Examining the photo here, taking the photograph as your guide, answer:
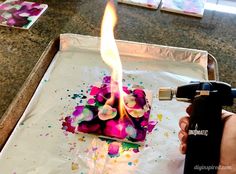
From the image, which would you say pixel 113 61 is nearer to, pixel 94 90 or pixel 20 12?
pixel 94 90

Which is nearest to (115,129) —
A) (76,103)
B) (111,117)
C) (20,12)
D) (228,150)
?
(111,117)

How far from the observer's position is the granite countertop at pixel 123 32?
3.13 feet

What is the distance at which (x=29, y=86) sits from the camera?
2.86ft

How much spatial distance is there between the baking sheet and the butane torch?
0.11 metres

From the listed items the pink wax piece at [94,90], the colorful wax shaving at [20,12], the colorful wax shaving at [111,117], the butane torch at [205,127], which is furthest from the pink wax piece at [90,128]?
the colorful wax shaving at [20,12]

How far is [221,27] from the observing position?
1.14 m

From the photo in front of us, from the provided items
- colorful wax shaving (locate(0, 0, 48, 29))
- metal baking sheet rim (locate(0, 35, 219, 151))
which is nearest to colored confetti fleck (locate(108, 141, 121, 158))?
metal baking sheet rim (locate(0, 35, 219, 151))

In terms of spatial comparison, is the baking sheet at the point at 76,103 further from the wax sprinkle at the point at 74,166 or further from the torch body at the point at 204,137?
the torch body at the point at 204,137

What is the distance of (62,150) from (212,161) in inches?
12.5

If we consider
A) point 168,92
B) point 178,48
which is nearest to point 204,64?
point 178,48

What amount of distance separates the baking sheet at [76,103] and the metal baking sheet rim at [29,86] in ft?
Result: 0.05

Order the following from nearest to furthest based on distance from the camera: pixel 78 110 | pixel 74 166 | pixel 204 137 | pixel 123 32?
pixel 204 137 < pixel 74 166 < pixel 78 110 < pixel 123 32

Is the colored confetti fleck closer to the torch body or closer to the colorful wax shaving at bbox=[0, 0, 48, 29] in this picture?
the torch body

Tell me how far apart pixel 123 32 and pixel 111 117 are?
39cm
